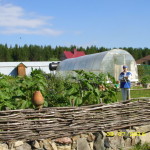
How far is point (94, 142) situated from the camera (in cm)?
424

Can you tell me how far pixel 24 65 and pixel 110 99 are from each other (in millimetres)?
32901

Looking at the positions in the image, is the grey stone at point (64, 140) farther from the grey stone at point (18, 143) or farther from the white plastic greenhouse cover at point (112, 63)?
the white plastic greenhouse cover at point (112, 63)

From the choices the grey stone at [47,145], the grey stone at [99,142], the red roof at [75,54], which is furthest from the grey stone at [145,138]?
the red roof at [75,54]

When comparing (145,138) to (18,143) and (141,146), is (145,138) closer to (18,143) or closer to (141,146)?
(141,146)

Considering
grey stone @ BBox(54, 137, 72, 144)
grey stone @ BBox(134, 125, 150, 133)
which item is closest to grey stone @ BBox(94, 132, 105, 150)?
grey stone @ BBox(54, 137, 72, 144)

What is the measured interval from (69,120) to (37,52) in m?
58.3

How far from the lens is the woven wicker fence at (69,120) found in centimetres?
386

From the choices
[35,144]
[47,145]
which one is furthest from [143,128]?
[35,144]

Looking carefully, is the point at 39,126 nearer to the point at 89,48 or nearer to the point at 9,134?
the point at 9,134

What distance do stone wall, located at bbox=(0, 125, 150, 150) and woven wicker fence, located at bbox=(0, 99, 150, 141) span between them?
7cm

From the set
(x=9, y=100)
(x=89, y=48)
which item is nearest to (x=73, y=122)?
(x=9, y=100)

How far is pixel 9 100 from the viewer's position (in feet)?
14.7

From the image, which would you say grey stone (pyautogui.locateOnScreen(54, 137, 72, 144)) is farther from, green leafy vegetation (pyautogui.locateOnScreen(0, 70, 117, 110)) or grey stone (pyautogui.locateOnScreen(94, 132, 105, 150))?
green leafy vegetation (pyautogui.locateOnScreen(0, 70, 117, 110))

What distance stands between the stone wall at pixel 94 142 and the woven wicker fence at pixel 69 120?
0.07 meters
